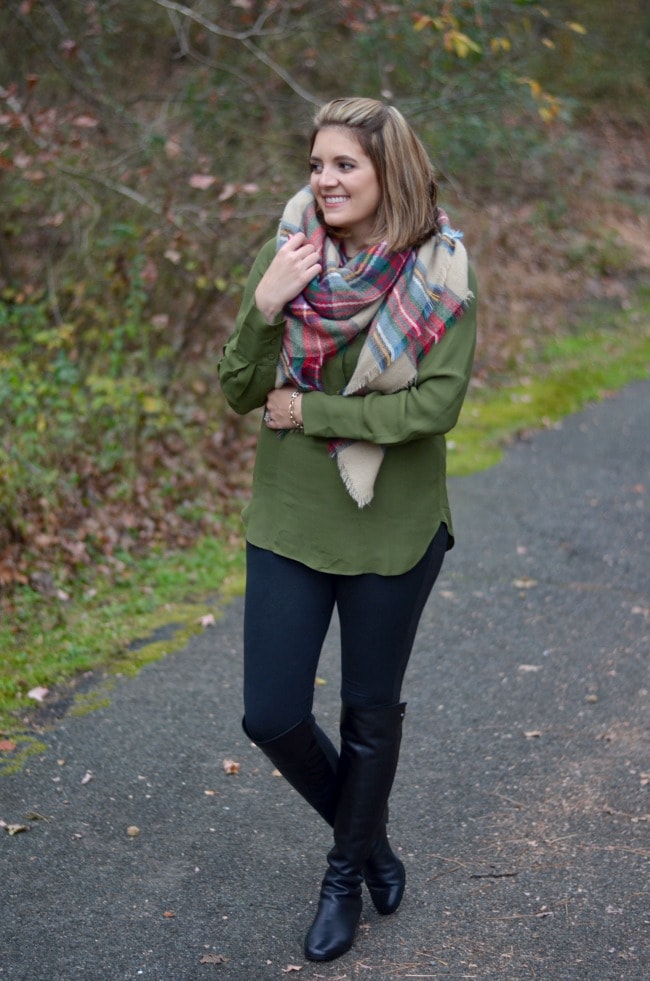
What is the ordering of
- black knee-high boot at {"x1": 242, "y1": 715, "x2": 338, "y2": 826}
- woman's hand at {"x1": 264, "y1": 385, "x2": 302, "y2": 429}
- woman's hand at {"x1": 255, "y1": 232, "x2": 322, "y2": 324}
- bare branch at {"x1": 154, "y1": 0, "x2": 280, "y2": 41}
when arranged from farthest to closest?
bare branch at {"x1": 154, "y1": 0, "x2": 280, "y2": 41} → black knee-high boot at {"x1": 242, "y1": 715, "x2": 338, "y2": 826} → woman's hand at {"x1": 264, "y1": 385, "x2": 302, "y2": 429} → woman's hand at {"x1": 255, "y1": 232, "x2": 322, "y2": 324}

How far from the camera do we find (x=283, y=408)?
2887 mm

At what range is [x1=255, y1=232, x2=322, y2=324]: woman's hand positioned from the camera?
2762 millimetres

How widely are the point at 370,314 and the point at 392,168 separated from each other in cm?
37

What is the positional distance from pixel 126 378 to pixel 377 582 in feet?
14.5

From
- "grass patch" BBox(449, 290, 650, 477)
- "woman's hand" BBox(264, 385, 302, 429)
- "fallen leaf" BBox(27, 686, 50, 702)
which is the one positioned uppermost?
"woman's hand" BBox(264, 385, 302, 429)

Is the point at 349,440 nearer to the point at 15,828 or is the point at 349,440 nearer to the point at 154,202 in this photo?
the point at 15,828

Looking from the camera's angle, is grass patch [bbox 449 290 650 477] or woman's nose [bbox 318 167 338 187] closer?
woman's nose [bbox 318 167 338 187]

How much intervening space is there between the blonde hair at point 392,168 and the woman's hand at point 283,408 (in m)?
0.44

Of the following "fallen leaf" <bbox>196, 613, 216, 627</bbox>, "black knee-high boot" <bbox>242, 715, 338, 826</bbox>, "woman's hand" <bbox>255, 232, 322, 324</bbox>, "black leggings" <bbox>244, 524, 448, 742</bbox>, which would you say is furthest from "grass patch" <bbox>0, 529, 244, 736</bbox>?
"woman's hand" <bbox>255, 232, 322, 324</bbox>

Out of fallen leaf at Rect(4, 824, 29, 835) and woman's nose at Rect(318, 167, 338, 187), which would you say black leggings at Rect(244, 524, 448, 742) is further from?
fallen leaf at Rect(4, 824, 29, 835)

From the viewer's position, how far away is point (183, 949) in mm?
3105

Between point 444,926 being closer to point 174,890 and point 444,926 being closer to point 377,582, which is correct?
point 174,890

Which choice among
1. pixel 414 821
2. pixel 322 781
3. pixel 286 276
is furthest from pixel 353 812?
pixel 286 276

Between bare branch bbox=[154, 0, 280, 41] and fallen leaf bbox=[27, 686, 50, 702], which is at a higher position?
bare branch bbox=[154, 0, 280, 41]
